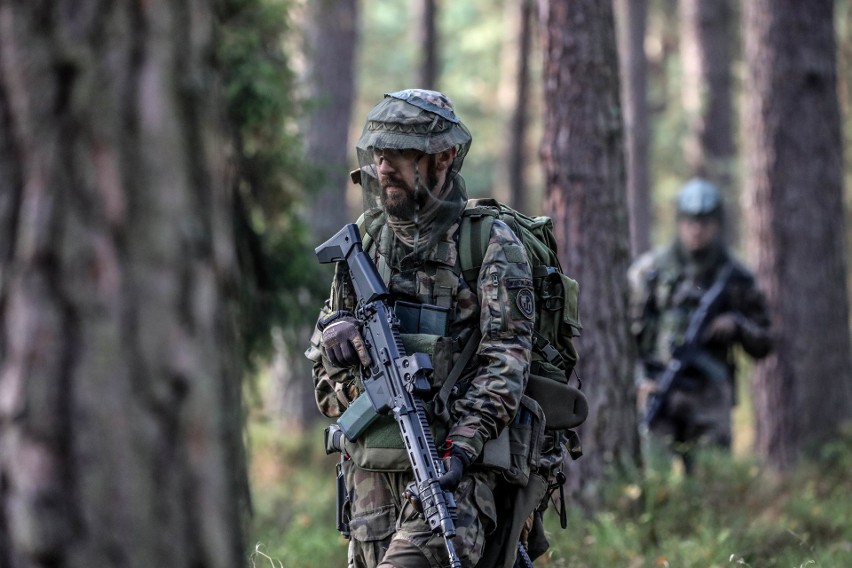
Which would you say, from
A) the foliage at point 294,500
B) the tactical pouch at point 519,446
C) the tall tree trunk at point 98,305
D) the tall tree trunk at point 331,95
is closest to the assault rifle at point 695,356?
the foliage at point 294,500

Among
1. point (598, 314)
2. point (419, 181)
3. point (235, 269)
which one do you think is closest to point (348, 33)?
point (598, 314)

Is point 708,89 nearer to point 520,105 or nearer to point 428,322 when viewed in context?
point 520,105

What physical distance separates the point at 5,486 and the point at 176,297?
0.43 m

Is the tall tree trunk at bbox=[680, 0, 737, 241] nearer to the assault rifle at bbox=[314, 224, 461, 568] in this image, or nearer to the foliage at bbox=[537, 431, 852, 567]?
the foliage at bbox=[537, 431, 852, 567]

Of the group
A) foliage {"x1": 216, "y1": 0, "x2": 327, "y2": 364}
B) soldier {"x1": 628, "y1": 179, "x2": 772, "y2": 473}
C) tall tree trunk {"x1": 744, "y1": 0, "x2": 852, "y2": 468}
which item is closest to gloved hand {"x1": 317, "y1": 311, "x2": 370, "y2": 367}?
foliage {"x1": 216, "y1": 0, "x2": 327, "y2": 364}

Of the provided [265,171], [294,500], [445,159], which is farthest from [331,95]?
[445,159]

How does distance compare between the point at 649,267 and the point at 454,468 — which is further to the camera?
the point at 649,267

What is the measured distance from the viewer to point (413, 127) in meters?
4.32

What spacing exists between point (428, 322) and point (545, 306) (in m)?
0.52

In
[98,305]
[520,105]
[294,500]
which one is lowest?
[294,500]

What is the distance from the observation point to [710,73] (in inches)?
701

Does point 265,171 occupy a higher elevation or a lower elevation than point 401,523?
higher

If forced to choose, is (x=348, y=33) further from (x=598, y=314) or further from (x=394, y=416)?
(x=394, y=416)

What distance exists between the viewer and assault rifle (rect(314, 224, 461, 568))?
3.93 meters
